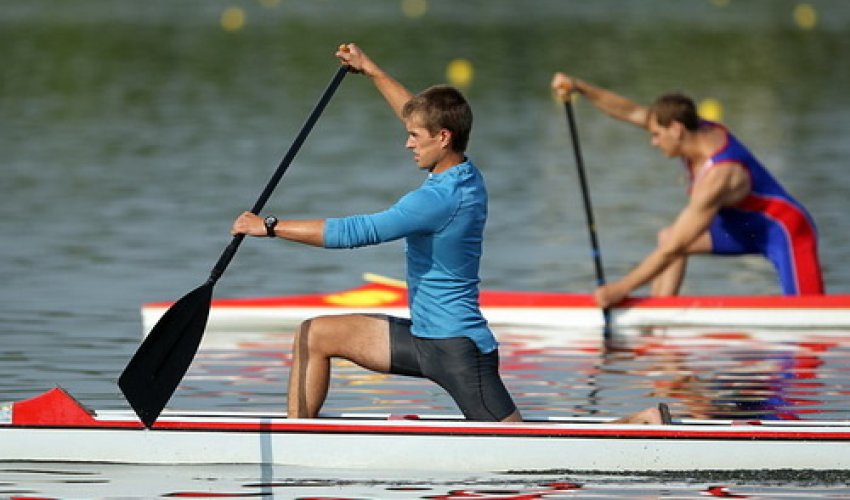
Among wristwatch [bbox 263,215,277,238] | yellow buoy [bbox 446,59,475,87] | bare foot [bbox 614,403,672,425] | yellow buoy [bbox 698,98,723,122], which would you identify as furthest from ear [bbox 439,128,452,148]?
yellow buoy [bbox 446,59,475,87]

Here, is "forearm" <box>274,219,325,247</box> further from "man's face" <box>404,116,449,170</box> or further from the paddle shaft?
"man's face" <box>404,116,449,170</box>

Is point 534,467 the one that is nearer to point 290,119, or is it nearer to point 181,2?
point 290,119

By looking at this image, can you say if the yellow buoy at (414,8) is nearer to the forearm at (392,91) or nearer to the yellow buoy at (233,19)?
the yellow buoy at (233,19)

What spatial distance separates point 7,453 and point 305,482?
4.46ft

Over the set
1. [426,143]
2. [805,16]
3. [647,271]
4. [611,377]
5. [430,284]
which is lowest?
[430,284]

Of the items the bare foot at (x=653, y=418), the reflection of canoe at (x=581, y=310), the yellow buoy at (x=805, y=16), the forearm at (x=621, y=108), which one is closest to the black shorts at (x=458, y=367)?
the bare foot at (x=653, y=418)

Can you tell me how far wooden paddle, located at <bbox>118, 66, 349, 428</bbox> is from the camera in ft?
31.1

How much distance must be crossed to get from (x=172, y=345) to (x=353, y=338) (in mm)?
1006

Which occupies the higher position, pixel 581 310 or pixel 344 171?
pixel 344 171

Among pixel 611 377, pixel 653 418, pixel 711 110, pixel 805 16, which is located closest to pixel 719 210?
pixel 611 377

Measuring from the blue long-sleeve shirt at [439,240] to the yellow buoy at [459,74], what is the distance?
26.1 metres

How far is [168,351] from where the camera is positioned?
9805 millimetres

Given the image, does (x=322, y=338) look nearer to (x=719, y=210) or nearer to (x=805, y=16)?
(x=719, y=210)

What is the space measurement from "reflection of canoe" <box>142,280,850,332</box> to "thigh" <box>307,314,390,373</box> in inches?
188
